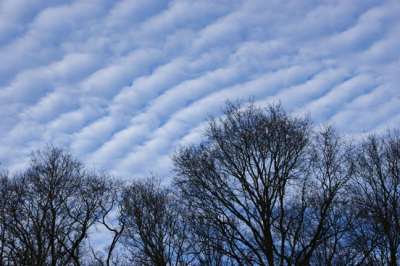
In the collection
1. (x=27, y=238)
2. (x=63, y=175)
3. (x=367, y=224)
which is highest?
(x=63, y=175)

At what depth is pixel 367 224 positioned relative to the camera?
27844 mm

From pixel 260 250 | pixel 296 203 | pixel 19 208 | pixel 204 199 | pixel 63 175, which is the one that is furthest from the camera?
pixel 63 175

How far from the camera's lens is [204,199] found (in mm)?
21594

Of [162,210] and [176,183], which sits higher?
[162,210]

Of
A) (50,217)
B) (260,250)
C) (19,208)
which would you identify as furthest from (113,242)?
(260,250)

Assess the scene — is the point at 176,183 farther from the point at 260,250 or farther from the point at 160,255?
the point at 160,255

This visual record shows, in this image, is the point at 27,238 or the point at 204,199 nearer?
the point at 204,199

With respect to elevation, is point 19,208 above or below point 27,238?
above

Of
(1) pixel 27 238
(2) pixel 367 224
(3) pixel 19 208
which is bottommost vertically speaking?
(2) pixel 367 224

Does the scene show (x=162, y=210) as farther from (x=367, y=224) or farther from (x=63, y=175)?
(x=367, y=224)

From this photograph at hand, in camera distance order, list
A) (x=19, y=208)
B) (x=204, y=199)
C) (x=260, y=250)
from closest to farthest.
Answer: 1. (x=260, y=250)
2. (x=204, y=199)
3. (x=19, y=208)

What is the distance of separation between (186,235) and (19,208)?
12502mm

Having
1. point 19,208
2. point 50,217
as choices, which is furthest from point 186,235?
point 19,208

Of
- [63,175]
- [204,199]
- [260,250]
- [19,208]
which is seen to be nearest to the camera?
[260,250]
